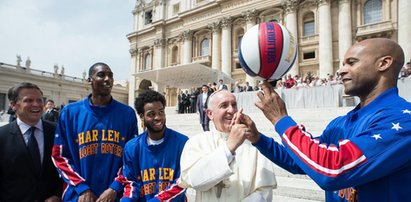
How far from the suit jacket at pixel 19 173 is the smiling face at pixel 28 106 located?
0.44 ft

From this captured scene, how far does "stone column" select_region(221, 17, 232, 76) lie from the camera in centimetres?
3106

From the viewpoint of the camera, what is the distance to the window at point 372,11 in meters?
23.6

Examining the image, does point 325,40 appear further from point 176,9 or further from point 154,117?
point 154,117

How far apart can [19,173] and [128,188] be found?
1.14 meters

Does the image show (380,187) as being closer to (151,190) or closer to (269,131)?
(151,190)

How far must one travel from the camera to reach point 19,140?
2693 mm

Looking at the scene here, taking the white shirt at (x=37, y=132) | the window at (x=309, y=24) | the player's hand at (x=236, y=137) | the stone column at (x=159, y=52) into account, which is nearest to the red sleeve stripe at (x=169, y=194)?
the player's hand at (x=236, y=137)

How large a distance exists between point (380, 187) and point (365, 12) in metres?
28.1

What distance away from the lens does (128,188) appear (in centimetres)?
241

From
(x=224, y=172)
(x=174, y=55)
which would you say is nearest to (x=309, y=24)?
(x=174, y=55)

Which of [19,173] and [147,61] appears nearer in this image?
[19,173]

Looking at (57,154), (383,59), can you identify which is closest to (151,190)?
(57,154)

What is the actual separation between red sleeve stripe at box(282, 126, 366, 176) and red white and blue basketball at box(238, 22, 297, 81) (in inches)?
28.0

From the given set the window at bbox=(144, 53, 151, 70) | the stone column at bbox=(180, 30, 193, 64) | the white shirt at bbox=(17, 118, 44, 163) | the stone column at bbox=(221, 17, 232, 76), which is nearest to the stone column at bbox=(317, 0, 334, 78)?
the stone column at bbox=(221, 17, 232, 76)
